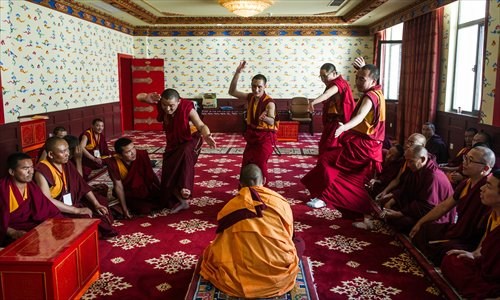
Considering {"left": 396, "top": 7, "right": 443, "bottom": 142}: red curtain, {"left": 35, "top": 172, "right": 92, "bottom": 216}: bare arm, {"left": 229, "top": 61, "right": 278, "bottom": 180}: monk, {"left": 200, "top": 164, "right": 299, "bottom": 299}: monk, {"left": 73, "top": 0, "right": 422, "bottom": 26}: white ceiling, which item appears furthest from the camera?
{"left": 73, "top": 0, "right": 422, "bottom": 26}: white ceiling

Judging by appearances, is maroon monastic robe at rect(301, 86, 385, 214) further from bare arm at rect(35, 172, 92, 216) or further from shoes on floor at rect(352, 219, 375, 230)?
bare arm at rect(35, 172, 92, 216)

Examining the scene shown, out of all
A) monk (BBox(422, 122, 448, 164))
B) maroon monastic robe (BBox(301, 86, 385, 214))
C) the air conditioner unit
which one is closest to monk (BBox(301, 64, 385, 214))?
maroon monastic robe (BBox(301, 86, 385, 214))

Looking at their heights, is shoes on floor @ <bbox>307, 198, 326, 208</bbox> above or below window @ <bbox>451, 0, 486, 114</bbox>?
below

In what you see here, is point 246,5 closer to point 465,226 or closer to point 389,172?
point 389,172

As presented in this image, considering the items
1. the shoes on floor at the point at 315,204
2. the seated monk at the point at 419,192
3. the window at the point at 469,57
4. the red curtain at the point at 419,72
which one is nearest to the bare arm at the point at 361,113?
the seated monk at the point at 419,192

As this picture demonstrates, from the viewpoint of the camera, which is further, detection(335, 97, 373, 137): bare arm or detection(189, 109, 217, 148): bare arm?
detection(189, 109, 217, 148): bare arm

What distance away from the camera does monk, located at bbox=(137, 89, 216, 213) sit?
17.0 feet

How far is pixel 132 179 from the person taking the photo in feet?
16.7

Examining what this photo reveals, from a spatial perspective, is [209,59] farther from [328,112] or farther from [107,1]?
[328,112]

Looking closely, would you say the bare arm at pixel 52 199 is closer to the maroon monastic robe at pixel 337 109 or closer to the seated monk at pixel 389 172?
the maroon monastic robe at pixel 337 109

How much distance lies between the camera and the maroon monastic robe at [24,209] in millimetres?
3333

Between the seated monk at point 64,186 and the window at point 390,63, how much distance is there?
948 cm

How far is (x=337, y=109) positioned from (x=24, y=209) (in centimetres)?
366

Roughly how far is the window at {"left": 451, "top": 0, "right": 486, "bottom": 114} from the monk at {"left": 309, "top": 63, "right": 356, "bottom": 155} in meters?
3.14
